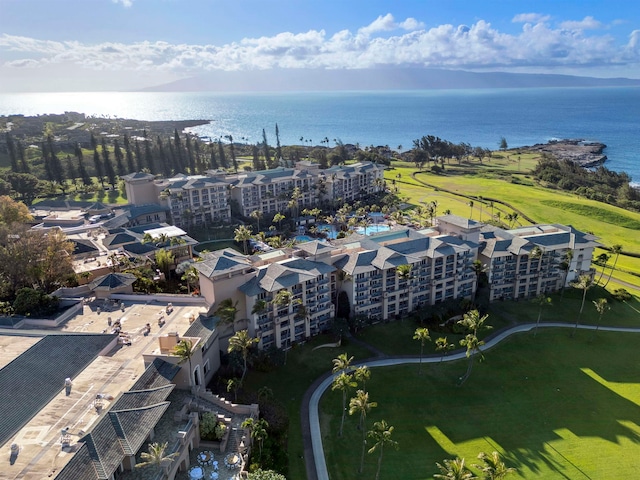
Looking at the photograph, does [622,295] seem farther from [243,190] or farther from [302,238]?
[243,190]

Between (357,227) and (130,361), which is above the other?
(130,361)

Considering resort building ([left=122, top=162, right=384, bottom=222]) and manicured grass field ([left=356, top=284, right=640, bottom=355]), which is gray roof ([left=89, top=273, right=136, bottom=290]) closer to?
manicured grass field ([left=356, top=284, right=640, bottom=355])

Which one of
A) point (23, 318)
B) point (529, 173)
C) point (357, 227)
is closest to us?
point (23, 318)

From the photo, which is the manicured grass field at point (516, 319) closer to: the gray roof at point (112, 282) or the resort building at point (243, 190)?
the gray roof at point (112, 282)

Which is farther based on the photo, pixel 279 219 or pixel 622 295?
pixel 279 219

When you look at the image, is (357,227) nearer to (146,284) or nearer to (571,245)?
(571,245)

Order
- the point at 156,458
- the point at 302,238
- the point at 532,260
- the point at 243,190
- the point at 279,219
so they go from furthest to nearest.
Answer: the point at 243,190, the point at 279,219, the point at 302,238, the point at 532,260, the point at 156,458

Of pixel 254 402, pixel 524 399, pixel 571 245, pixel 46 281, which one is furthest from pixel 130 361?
pixel 571 245

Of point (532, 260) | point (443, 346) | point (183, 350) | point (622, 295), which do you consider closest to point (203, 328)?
point (183, 350)
